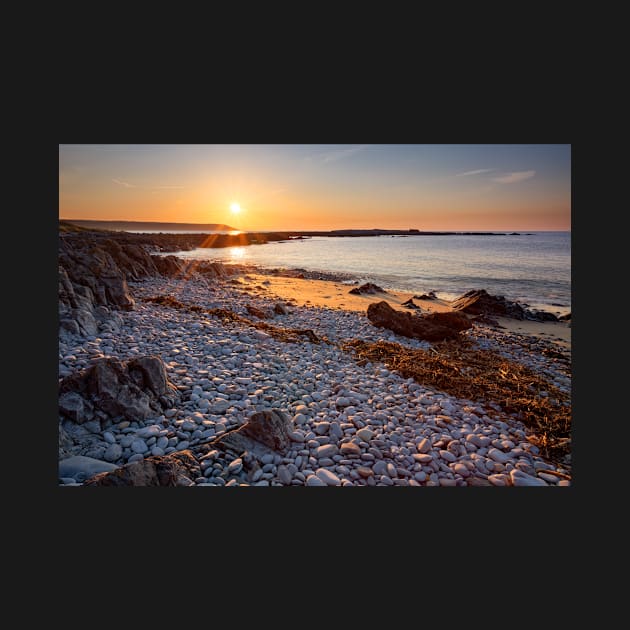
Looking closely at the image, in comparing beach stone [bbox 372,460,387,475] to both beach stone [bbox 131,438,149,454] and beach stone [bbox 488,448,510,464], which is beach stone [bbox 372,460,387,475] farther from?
beach stone [bbox 131,438,149,454]

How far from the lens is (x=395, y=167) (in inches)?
173

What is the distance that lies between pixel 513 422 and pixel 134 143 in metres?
5.32

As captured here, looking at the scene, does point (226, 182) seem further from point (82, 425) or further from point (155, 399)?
point (82, 425)

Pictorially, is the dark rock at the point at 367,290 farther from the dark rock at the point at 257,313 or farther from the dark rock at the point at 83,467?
the dark rock at the point at 83,467

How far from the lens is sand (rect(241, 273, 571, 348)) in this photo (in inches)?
301

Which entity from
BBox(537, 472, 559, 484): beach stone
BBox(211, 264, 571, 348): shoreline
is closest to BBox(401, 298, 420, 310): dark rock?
BBox(211, 264, 571, 348): shoreline

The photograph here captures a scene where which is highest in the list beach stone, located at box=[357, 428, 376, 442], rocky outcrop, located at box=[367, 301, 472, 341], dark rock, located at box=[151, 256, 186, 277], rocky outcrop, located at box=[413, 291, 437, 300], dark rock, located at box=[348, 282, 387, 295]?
dark rock, located at box=[151, 256, 186, 277]

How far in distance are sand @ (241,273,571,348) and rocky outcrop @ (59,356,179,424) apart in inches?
248

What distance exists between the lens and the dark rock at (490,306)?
8.75 m

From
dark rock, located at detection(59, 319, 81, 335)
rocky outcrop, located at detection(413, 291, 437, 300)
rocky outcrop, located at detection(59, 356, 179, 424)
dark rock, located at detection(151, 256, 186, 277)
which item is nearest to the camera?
rocky outcrop, located at detection(59, 356, 179, 424)

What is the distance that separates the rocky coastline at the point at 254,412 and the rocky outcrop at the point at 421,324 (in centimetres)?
46

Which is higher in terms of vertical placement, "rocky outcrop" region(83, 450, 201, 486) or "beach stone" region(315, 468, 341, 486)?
"rocky outcrop" region(83, 450, 201, 486)

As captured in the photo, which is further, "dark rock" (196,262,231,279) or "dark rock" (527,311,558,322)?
"dark rock" (196,262,231,279)

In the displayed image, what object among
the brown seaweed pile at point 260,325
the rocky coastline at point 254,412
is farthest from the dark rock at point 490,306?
the brown seaweed pile at point 260,325
